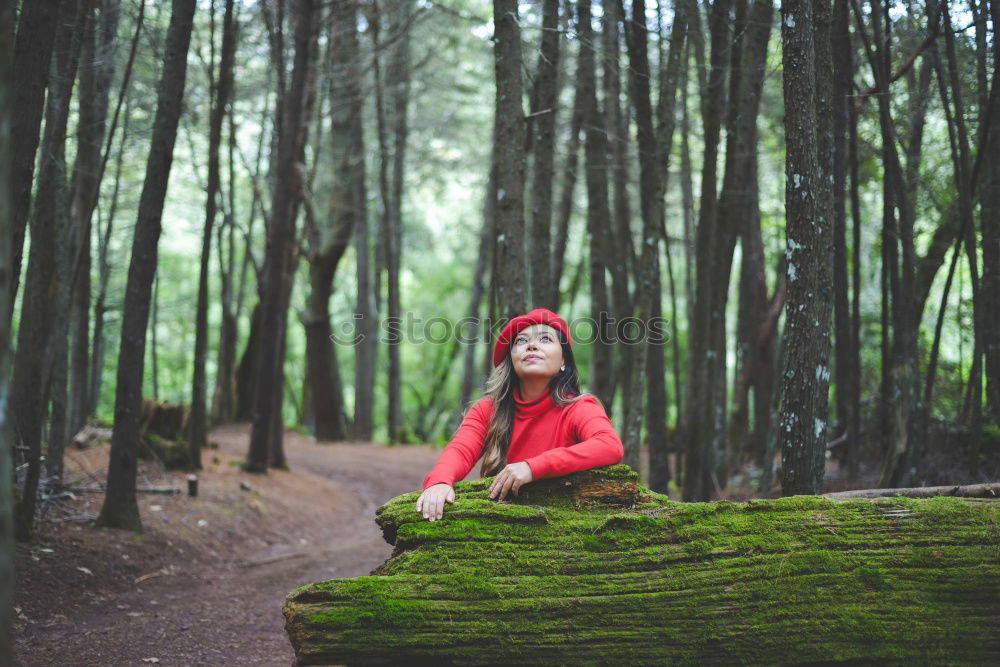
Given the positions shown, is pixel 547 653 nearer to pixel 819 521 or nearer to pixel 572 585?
pixel 572 585

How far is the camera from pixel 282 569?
8109 mm

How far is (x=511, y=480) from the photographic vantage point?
351cm

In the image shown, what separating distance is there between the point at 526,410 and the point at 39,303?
4.95 m

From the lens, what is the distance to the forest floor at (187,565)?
5277 millimetres

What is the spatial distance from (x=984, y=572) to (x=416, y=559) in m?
2.32

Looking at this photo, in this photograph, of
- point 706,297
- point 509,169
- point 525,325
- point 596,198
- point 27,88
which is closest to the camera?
point 525,325

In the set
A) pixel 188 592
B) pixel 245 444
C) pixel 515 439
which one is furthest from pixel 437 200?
pixel 515 439

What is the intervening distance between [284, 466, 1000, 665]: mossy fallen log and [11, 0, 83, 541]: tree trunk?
14.8 feet

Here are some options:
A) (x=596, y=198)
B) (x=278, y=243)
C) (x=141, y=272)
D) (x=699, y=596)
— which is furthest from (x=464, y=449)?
(x=278, y=243)

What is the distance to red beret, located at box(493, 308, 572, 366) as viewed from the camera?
4.18 meters

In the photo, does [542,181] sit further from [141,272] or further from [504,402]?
[504,402]

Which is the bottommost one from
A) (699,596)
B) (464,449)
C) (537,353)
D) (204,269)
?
(699,596)

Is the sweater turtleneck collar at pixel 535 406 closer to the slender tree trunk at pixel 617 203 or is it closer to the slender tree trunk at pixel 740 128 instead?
the slender tree trunk at pixel 740 128

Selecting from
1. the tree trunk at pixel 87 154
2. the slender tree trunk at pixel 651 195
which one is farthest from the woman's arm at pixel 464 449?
the tree trunk at pixel 87 154
